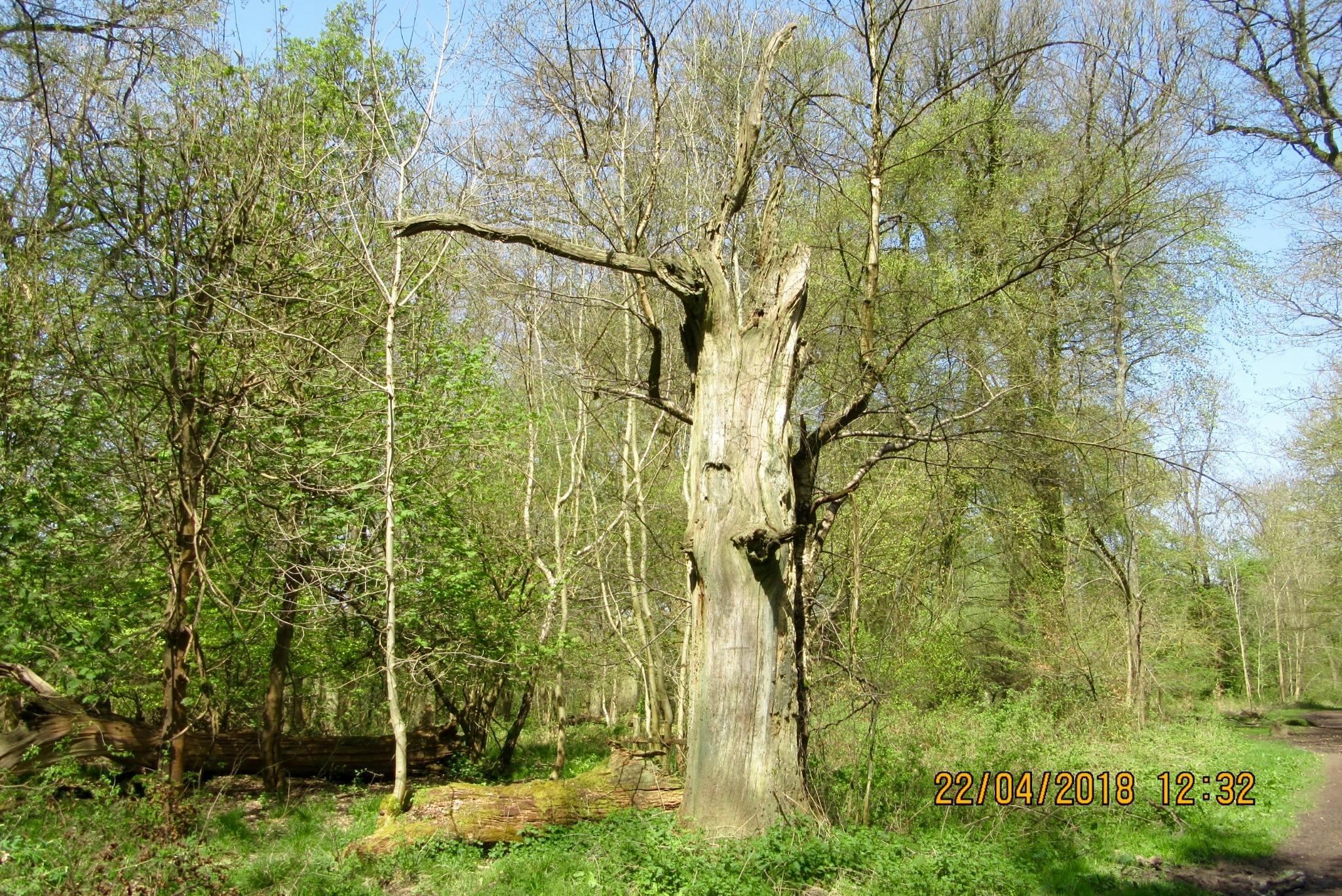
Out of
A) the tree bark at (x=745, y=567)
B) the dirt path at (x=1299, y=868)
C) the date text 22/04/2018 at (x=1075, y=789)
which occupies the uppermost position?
the tree bark at (x=745, y=567)

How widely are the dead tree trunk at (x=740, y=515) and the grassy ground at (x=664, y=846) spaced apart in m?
0.40

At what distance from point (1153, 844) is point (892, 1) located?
7.06m

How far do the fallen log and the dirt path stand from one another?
26.3 feet

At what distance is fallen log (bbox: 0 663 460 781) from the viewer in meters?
7.30

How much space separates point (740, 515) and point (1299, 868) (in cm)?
510

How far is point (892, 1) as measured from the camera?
6.80 m

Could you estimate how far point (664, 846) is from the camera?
5.30 m

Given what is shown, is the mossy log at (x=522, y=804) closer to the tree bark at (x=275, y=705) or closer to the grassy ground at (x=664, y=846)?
the grassy ground at (x=664, y=846)

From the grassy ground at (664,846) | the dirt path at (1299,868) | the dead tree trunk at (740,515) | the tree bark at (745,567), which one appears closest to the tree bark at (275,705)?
the grassy ground at (664,846)

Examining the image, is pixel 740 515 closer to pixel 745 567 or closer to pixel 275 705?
pixel 745 567

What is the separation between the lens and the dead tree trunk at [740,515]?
5457mm

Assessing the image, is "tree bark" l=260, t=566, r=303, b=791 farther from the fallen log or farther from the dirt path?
the dirt path

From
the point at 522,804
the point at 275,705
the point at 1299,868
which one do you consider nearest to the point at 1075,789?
the point at 1299,868

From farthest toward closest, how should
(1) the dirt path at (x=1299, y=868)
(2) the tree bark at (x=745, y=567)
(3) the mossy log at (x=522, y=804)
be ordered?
(3) the mossy log at (x=522, y=804) < (1) the dirt path at (x=1299, y=868) < (2) the tree bark at (x=745, y=567)
